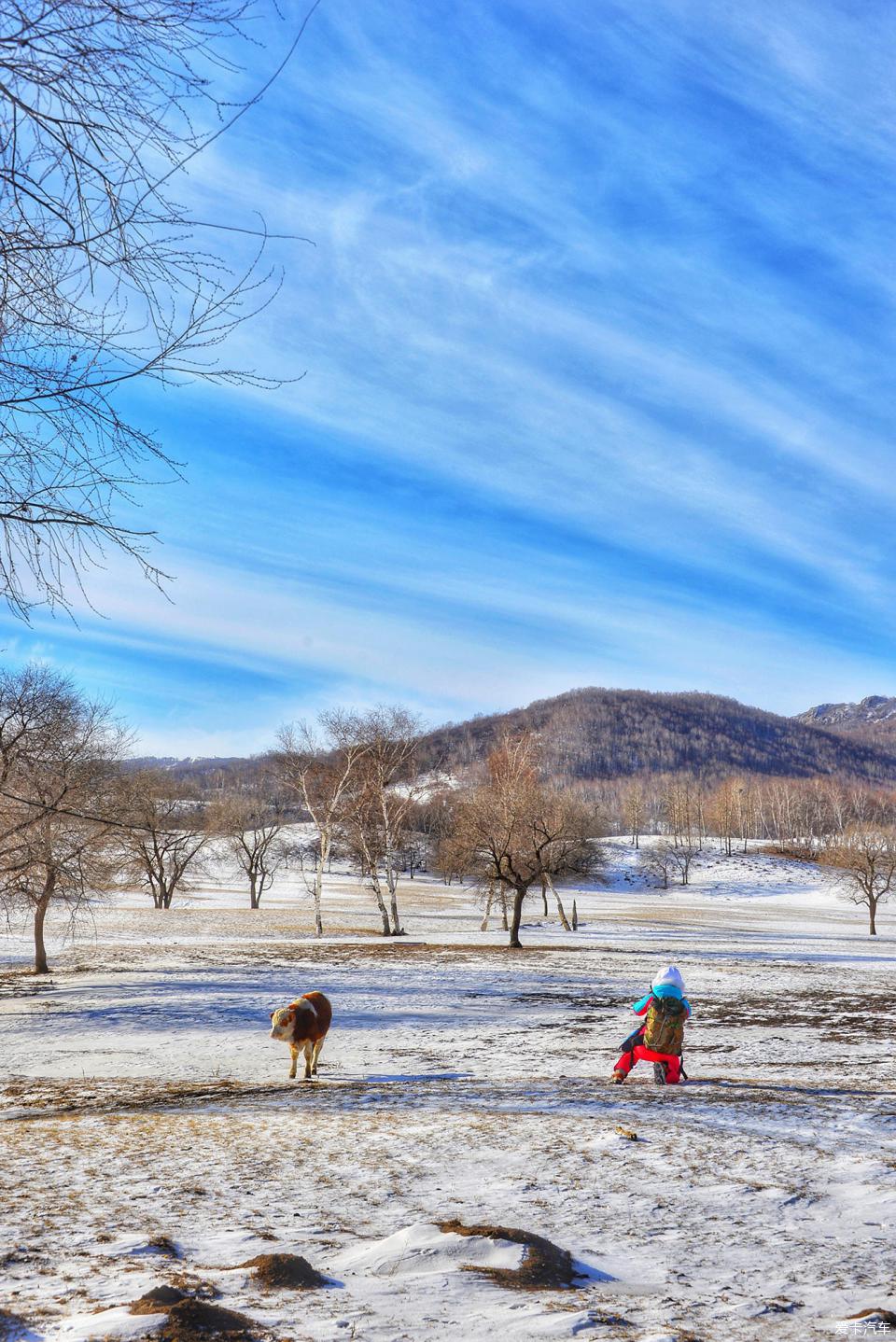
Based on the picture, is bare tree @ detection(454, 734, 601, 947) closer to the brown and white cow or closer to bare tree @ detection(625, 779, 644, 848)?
the brown and white cow

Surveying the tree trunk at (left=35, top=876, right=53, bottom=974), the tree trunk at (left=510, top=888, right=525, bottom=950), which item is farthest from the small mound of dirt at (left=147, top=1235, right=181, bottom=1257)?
the tree trunk at (left=510, top=888, right=525, bottom=950)

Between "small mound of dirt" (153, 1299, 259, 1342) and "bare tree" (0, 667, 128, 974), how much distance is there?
15.1m

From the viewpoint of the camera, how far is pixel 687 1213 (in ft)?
15.1

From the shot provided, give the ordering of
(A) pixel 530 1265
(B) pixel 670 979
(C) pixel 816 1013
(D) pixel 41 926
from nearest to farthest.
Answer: (A) pixel 530 1265, (B) pixel 670 979, (C) pixel 816 1013, (D) pixel 41 926

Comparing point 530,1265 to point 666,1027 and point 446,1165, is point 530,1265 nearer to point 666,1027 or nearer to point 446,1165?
point 446,1165

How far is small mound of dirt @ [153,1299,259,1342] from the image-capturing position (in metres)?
2.73

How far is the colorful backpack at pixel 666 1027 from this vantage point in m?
9.25

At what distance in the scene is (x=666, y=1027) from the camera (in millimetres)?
9250

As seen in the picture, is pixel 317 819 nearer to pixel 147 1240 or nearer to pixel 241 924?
pixel 241 924

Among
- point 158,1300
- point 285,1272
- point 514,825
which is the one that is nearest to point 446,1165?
point 285,1272

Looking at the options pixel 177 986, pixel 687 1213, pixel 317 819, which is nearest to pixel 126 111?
pixel 687 1213

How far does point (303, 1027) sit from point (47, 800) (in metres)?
10.4

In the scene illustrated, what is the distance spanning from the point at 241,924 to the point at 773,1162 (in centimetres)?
3999

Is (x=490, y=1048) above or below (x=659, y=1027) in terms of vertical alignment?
below
